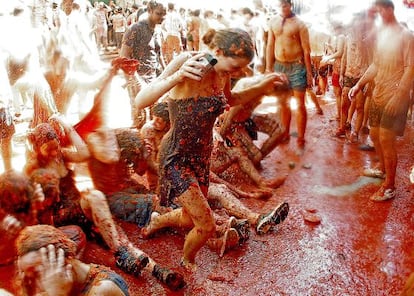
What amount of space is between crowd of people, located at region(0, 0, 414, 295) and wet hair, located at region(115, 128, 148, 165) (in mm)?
12

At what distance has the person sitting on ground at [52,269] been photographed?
87.3 inches

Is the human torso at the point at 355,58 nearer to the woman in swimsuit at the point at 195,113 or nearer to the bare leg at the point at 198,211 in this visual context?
the woman in swimsuit at the point at 195,113

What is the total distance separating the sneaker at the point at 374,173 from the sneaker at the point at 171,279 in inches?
134

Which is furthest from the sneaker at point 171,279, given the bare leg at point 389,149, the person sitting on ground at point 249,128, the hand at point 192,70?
the bare leg at point 389,149

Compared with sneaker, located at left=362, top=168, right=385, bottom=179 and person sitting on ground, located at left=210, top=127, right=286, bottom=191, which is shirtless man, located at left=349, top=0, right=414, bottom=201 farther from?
person sitting on ground, located at left=210, top=127, right=286, bottom=191

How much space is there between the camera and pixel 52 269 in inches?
87.0

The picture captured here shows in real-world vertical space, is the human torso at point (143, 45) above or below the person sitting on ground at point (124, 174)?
above

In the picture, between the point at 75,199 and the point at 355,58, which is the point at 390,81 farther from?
the point at 75,199

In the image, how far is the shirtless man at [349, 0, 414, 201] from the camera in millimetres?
5141

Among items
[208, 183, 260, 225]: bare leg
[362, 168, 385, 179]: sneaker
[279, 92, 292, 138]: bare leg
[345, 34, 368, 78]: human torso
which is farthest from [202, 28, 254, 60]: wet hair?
[345, 34, 368, 78]: human torso

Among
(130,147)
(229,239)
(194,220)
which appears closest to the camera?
(194,220)

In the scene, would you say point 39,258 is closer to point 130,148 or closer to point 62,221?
point 62,221

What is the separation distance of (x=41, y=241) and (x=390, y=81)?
14.5ft

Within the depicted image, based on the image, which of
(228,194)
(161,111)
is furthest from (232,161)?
(161,111)
